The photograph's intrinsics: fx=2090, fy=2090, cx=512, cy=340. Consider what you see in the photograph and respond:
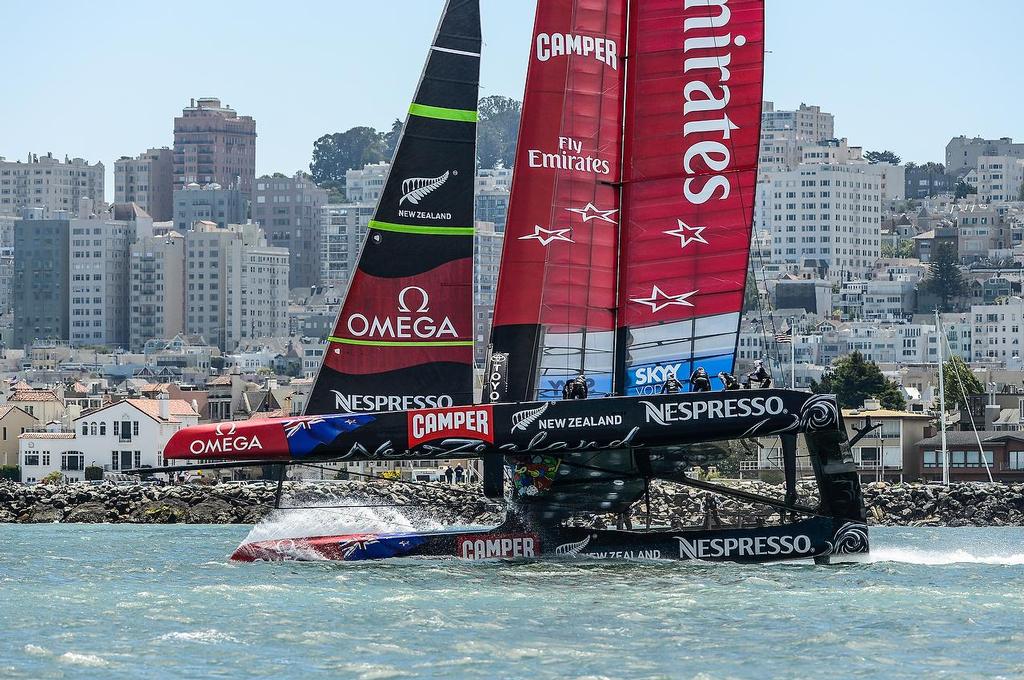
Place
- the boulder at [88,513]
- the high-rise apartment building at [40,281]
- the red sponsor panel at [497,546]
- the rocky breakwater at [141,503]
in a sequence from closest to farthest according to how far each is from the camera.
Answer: the red sponsor panel at [497,546]
the rocky breakwater at [141,503]
the boulder at [88,513]
the high-rise apartment building at [40,281]

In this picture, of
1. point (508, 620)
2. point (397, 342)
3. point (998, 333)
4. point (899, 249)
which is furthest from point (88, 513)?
point (899, 249)

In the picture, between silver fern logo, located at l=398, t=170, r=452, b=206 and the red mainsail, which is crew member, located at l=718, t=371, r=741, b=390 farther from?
silver fern logo, located at l=398, t=170, r=452, b=206

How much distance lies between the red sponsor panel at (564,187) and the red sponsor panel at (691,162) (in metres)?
0.30

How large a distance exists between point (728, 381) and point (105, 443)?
45601mm

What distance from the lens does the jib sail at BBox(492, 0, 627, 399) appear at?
26.2m

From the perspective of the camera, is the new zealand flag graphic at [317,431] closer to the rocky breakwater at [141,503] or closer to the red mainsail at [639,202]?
the red mainsail at [639,202]

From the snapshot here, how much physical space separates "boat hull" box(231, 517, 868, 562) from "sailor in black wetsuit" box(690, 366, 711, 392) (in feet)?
5.84

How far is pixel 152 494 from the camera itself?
155 feet

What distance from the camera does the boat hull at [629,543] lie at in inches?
977

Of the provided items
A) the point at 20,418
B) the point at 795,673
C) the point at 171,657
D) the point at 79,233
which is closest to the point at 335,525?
the point at 171,657

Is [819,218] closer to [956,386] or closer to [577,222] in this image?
[956,386]

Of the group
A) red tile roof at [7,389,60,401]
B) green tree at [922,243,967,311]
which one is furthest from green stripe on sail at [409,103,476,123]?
green tree at [922,243,967,311]

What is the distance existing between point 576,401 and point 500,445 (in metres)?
1.02

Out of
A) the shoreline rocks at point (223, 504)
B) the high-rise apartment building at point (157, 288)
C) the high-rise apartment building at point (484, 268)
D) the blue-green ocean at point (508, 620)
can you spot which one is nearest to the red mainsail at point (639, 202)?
the blue-green ocean at point (508, 620)
